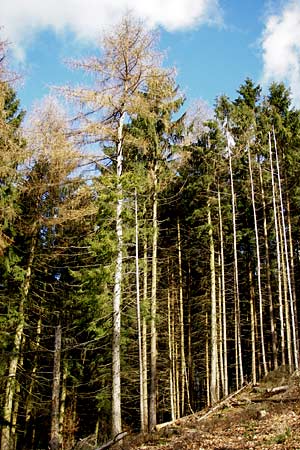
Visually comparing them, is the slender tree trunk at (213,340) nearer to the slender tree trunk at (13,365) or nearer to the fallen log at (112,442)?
the fallen log at (112,442)

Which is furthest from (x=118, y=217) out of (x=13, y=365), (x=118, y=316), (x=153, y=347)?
(x=13, y=365)

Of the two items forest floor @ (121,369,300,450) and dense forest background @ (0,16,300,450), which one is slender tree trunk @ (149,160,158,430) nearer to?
dense forest background @ (0,16,300,450)

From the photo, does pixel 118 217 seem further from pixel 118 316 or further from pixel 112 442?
pixel 112 442

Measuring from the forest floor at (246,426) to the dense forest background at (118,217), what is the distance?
147 cm

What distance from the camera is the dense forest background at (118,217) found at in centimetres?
1326

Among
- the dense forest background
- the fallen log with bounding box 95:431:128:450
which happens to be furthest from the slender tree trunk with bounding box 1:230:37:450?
the fallen log with bounding box 95:431:128:450

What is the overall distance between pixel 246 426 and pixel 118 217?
23.5ft

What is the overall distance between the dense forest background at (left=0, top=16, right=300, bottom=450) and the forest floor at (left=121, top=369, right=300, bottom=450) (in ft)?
4.84

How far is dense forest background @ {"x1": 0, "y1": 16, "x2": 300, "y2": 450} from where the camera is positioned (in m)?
13.3

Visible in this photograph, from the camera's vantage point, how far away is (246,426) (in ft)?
33.7

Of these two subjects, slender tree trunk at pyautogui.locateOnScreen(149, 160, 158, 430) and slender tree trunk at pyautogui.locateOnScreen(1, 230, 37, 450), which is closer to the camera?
slender tree trunk at pyautogui.locateOnScreen(1, 230, 37, 450)

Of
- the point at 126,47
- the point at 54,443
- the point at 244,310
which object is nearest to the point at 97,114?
the point at 126,47

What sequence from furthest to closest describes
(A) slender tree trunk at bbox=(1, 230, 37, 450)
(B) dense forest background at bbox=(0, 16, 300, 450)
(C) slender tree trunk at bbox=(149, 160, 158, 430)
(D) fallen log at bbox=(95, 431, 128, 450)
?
(C) slender tree trunk at bbox=(149, 160, 158, 430) → (A) slender tree trunk at bbox=(1, 230, 37, 450) → (B) dense forest background at bbox=(0, 16, 300, 450) → (D) fallen log at bbox=(95, 431, 128, 450)

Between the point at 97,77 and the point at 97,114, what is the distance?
3.90 feet
